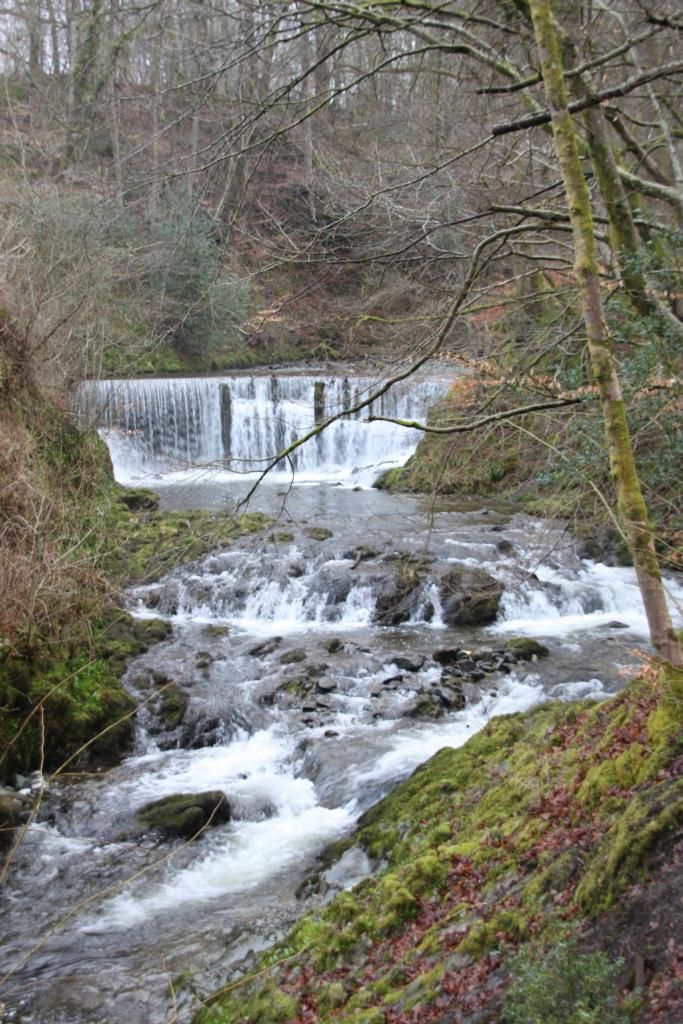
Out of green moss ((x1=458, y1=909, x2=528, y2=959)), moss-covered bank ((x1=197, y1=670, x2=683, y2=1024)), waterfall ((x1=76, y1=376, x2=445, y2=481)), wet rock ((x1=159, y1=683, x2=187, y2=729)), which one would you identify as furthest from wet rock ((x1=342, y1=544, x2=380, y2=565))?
green moss ((x1=458, y1=909, x2=528, y2=959))

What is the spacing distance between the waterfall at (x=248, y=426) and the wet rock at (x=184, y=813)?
13.4 m

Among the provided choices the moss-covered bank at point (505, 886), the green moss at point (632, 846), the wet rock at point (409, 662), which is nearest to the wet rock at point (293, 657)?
the wet rock at point (409, 662)

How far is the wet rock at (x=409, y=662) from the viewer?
9.48 meters

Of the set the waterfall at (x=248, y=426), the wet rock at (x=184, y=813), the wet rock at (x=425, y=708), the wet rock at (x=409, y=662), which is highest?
the waterfall at (x=248, y=426)

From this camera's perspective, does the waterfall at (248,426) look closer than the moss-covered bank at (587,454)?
No

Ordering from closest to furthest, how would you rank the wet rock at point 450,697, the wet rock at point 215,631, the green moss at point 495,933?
the green moss at point 495,933 < the wet rock at point 450,697 < the wet rock at point 215,631

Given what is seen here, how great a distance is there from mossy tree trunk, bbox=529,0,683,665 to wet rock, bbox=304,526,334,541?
10.5 metres

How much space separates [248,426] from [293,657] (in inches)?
483

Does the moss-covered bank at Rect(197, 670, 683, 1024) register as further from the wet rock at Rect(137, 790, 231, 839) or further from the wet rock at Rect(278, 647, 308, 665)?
the wet rock at Rect(278, 647, 308, 665)

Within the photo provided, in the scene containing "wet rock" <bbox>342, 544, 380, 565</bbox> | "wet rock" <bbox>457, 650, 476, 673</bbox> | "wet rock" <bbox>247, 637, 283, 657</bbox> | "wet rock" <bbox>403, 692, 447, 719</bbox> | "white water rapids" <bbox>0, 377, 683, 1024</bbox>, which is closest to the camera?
"white water rapids" <bbox>0, 377, 683, 1024</bbox>

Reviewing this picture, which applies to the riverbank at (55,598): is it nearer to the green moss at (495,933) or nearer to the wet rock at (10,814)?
the wet rock at (10,814)

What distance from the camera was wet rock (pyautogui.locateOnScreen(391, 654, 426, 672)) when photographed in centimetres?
948

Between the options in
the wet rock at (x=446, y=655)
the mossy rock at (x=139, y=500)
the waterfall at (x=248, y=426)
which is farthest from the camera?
the waterfall at (x=248, y=426)

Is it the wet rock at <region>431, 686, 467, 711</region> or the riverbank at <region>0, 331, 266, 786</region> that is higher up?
the riverbank at <region>0, 331, 266, 786</region>
